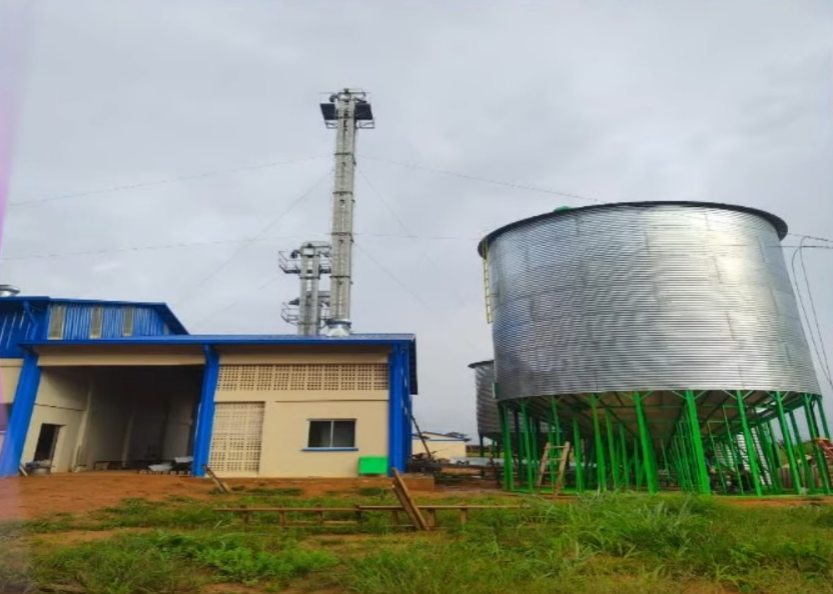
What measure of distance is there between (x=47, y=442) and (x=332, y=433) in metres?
11.8

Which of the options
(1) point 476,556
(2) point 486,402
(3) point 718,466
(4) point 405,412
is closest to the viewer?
(1) point 476,556

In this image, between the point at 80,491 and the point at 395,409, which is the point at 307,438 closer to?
the point at 395,409

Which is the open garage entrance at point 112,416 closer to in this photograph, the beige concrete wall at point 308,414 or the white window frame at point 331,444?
the beige concrete wall at point 308,414

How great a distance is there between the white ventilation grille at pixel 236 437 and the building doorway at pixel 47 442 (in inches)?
293

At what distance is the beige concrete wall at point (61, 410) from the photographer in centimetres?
2112

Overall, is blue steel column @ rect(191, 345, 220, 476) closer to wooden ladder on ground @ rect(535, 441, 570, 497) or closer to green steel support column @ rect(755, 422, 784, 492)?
wooden ladder on ground @ rect(535, 441, 570, 497)

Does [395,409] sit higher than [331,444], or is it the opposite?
[395,409]

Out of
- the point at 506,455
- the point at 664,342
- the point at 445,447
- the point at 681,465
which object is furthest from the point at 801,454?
the point at 445,447

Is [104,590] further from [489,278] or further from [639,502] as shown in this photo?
[489,278]

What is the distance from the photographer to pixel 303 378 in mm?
20438

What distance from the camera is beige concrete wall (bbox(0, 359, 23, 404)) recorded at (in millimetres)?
20969

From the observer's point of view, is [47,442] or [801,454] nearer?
[801,454]

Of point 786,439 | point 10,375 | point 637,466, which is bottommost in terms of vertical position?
point 637,466

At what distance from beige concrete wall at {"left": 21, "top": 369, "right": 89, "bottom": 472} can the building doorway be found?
14 centimetres
